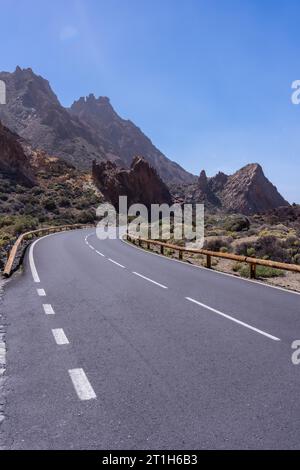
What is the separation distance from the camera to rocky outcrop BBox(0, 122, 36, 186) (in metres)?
77.6

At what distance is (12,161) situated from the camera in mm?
80500

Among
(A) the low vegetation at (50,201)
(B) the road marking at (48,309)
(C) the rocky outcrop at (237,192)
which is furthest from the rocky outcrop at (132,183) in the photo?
(B) the road marking at (48,309)

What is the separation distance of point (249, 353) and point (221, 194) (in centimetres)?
14442

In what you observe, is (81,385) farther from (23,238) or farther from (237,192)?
(237,192)

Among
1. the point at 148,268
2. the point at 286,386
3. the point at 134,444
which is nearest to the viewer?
the point at 134,444

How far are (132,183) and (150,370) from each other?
9276cm

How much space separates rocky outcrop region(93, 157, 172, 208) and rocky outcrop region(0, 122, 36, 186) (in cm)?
1652

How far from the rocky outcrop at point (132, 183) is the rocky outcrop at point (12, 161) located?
54.2 feet

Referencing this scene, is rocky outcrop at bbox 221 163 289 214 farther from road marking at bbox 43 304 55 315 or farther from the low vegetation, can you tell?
road marking at bbox 43 304 55 315

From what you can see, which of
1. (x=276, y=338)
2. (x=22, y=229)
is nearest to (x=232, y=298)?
(x=276, y=338)

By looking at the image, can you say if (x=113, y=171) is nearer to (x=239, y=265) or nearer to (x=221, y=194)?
(x=221, y=194)

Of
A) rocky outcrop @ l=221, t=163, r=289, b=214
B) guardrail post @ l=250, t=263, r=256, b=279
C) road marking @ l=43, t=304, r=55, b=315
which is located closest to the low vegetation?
guardrail post @ l=250, t=263, r=256, b=279

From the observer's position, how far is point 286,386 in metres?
5.09

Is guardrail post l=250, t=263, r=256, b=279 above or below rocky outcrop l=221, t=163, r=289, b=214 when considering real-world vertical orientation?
below
